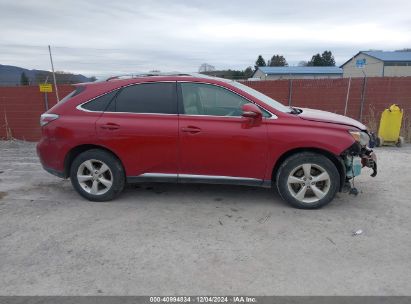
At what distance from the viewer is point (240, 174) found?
15.7 feet

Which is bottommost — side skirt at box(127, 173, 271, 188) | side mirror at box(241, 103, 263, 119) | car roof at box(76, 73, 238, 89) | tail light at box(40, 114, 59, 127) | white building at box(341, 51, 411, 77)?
side skirt at box(127, 173, 271, 188)

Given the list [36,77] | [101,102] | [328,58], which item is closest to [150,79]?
[101,102]

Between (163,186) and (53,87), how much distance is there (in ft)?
21.9

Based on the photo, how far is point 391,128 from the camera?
9211mm

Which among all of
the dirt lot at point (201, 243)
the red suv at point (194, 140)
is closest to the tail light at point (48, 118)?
the red suv at point (194, 140)

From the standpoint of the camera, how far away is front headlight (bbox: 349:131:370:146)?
4.66 m

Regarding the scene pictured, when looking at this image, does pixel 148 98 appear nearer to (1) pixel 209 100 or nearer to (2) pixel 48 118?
(1) pixel 209 100

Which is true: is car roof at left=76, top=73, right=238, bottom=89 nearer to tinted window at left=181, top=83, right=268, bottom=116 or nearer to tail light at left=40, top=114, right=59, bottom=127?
tinted window at left=181, top=83, right=268, bottom=116

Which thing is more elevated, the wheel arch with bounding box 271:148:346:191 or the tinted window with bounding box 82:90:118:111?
the tinted window with bounding box 82:90:118:111

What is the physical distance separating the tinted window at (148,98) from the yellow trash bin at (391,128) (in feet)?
21.0

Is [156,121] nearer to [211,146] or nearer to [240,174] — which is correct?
[211,146]

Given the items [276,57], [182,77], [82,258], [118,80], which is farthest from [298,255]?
[276,57]

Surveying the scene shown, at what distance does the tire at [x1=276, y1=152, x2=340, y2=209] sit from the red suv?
1 cm

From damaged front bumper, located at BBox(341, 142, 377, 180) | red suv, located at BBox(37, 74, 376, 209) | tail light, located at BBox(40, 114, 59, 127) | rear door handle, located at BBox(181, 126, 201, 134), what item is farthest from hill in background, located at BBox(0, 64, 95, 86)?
damaged front bumper, located at BBox(341, 142, 377, 180)
